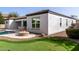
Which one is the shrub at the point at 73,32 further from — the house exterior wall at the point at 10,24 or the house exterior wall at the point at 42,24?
the house exterior wall at the point at 10,24

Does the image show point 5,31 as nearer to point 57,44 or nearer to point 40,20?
point 40,20

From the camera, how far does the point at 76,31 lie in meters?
4.84

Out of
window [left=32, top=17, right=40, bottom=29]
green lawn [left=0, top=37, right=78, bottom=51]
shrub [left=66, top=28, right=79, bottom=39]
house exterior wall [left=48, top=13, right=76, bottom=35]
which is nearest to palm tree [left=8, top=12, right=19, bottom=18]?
window [left=32, top=17, right=40, bottom=29]

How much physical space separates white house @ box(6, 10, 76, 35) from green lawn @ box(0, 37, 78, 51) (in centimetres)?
28

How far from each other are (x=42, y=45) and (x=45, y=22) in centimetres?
64

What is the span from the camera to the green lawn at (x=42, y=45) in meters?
4.72

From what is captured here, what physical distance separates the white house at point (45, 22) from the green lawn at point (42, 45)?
11.1 inches

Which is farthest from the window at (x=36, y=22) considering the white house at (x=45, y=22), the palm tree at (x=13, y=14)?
the palm tree at (x=13, y=14)

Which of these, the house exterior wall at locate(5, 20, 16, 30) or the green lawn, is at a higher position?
the house exterior wall at locate(5, 20, 16, 30)

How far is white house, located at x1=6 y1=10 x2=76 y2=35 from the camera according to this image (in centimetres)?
475

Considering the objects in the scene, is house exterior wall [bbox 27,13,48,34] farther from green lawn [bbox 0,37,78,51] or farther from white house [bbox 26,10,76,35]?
green lawn [bbox 0,37,78,51]

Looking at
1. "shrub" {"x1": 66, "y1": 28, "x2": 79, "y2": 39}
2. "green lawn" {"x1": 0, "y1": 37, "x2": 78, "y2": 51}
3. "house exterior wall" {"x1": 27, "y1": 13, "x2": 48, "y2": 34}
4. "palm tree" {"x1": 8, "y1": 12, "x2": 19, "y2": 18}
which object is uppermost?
"palm tree" {"x1": 8, "y1": 12, "x2": 19, "y2": 18}
